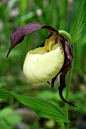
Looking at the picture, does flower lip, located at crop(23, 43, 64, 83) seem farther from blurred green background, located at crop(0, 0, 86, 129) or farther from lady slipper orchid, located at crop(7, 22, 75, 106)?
blurred green background, located at crop(0, 0, 86, 129)

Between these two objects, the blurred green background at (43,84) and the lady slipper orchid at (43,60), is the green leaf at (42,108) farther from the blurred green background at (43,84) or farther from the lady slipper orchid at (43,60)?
the blurred green background at (43,84)

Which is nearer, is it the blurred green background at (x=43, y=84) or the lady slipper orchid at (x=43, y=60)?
the lady slipper orchid at (x=43, y=60)

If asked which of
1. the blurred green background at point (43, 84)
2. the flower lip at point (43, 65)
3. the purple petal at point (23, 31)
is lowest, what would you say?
the blurred green background at point (43, 84)

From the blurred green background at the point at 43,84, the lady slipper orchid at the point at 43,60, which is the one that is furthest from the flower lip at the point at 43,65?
the blurred green background at the point at 43,84

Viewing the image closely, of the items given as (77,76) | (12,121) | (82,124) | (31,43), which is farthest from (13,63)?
(12,121)

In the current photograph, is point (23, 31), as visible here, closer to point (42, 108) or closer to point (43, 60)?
point (43, 60)

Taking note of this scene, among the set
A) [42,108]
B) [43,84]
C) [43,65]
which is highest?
[43,65]

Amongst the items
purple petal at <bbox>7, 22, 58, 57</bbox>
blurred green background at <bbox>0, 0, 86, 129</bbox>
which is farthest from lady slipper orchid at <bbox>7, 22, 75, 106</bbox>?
blurred green background at <bbox>0, 0, 86, 129</bbox>

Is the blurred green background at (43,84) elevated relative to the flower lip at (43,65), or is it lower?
lower

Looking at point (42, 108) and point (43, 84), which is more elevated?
point (42, 108)

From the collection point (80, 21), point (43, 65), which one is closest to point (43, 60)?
point (43, 65)

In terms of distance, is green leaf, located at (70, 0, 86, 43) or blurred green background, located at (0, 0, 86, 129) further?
blurred green background, located at (0, 0, 86, 129)

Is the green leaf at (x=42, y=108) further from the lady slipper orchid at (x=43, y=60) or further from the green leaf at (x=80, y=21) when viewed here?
the green leaf at (x=80, y=21)
